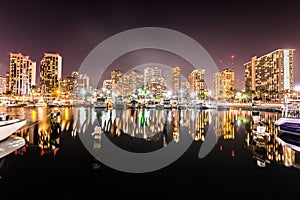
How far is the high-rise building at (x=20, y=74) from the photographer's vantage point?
178m

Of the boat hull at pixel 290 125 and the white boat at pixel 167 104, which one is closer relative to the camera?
the boat hull at pixel 290 125

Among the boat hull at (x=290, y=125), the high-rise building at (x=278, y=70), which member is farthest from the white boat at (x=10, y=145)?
the high-rise building at (x=278, y=70)

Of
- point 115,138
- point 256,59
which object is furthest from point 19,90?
point 256,59

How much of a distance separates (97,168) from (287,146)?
9932 millimetres

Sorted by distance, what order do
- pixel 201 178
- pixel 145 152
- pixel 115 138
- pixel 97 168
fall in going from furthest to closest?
pixel 115 138 → pixel 145 152 → pixel 97 168 → pixel 201 178

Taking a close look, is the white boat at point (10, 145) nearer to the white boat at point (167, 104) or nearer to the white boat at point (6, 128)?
the white boat at point (6, 128)

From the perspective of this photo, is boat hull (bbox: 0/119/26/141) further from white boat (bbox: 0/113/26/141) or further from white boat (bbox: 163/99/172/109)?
white boat (bbox: 163/99/172/109)

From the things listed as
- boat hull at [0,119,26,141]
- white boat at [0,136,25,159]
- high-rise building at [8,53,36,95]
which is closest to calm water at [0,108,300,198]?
white boat at [0,136,25,159]

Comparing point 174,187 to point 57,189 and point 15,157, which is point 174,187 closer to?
point 57,189

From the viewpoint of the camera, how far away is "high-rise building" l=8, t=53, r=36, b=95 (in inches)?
6998

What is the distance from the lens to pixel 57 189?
5.77m

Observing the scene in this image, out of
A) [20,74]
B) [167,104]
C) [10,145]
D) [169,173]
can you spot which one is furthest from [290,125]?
[20,74]

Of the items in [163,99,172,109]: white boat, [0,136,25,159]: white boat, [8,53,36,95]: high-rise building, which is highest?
[8,53,36,95]: high-rise building

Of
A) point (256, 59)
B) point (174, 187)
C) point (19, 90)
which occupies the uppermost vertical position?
point (256, 59)
